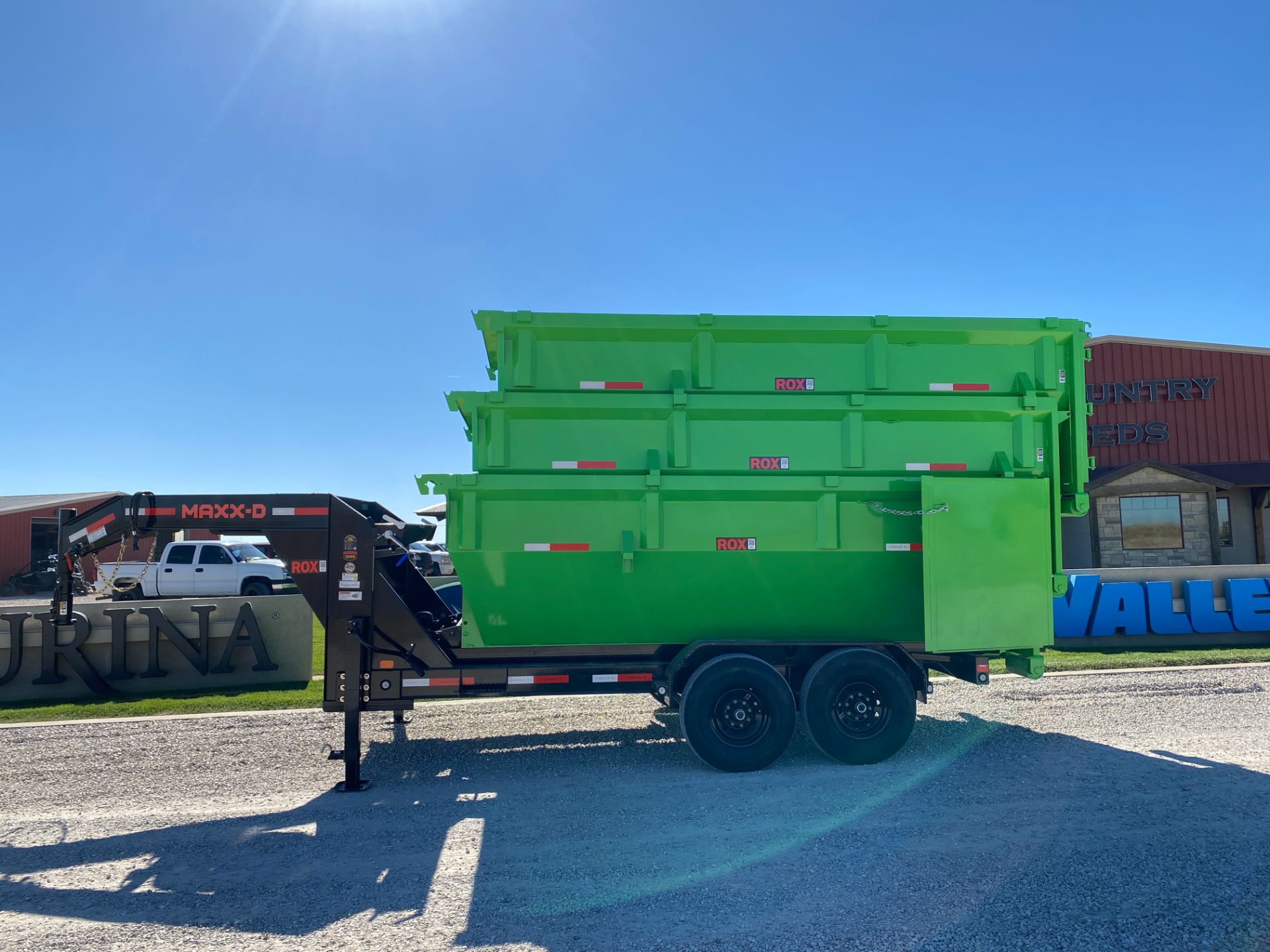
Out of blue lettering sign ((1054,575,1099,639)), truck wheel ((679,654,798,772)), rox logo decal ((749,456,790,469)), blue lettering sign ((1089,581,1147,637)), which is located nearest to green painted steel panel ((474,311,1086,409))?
rox logo decal ((749,456,790,469))

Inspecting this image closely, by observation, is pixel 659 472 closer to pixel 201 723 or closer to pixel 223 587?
pixel 201 723

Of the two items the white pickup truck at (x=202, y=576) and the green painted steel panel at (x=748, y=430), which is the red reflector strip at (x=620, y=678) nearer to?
the green painted steel panel at (x=748, y=430)

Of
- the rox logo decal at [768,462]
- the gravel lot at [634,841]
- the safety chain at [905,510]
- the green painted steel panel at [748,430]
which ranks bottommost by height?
the gravel lot at [634,841]

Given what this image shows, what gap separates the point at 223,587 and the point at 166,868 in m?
A: 20.2

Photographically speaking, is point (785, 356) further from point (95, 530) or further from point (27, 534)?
point (27, 534)

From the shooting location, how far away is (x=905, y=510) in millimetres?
6617

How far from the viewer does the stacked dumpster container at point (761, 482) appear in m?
6.48

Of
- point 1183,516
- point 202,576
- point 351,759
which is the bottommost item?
point 351,759

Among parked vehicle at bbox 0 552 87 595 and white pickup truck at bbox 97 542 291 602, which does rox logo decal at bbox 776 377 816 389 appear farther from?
parked vehicle at bbox 0 552 87 595

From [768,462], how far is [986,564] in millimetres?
1956

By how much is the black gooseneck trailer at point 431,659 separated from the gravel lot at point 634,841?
37 cm

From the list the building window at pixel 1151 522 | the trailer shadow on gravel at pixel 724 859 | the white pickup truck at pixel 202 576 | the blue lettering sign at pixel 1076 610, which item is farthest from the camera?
the white pickup truck at pixel 202 576

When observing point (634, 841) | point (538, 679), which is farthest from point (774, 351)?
point (634, 841)

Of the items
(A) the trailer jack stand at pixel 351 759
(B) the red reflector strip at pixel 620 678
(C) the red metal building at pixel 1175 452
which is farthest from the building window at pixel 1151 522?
(A) the trailer jack stand at pixel 351 759
